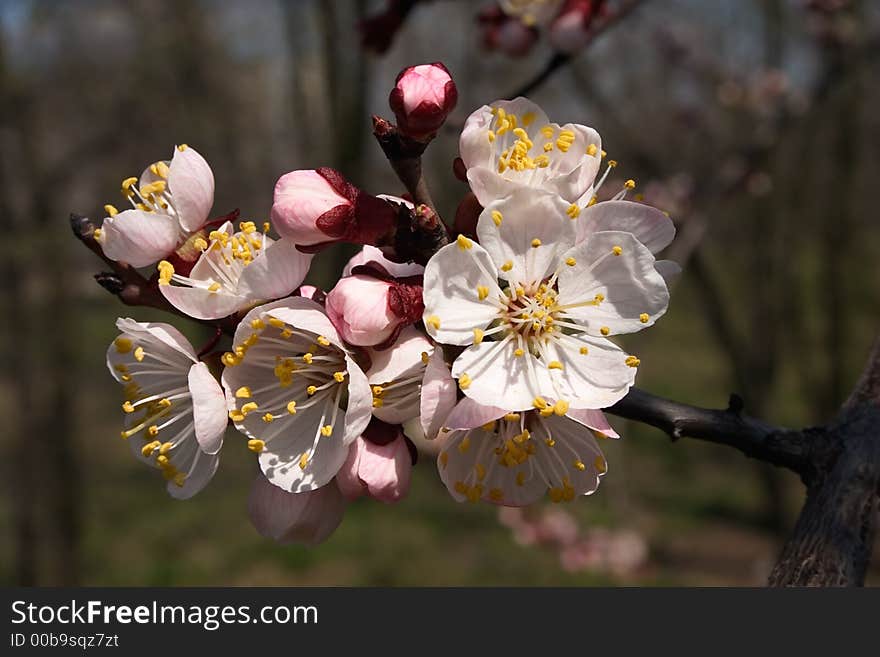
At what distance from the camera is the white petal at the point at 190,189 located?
115 centimetres

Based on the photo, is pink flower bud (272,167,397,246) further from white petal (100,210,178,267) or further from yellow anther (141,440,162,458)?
yellow anther (141,440,162,458)

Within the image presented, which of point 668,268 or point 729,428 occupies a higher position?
point 668,268

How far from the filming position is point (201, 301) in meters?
1.07

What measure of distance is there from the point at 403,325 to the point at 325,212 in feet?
0.59

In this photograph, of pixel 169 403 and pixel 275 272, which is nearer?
pixel 275 272

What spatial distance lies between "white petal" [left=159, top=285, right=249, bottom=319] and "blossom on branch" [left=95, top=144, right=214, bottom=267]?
0.29ft

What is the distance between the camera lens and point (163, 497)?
23.6ft

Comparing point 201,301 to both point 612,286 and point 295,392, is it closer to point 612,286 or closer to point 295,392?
point 295,392

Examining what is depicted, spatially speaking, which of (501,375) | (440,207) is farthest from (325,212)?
(440,207)

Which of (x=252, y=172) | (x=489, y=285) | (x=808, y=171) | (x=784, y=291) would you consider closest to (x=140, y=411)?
(x=489, y=285)

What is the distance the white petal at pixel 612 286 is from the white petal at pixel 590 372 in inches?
1.2

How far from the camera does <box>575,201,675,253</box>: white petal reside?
109 centimetres

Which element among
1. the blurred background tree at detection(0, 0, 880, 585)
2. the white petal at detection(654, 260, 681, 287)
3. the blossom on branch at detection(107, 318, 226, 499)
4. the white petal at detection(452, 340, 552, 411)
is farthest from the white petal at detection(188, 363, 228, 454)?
the blurred background tree at detection(0, 0, 880, 585)

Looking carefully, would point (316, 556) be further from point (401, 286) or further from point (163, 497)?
point (401, 286)
